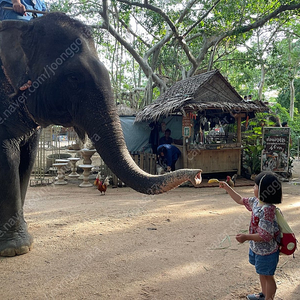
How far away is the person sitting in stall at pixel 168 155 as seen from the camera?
31.6ft

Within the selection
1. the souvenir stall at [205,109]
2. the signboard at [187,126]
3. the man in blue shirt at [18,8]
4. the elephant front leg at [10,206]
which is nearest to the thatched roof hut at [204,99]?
the souvenir stall at [205,109]

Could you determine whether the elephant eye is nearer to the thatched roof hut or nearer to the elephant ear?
the elephant ear

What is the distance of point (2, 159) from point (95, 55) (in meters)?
1.64

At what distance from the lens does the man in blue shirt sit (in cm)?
331

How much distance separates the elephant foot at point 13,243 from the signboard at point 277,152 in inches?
334

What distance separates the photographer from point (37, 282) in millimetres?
3102

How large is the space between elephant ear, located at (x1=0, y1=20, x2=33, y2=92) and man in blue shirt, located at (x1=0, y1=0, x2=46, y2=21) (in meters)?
0.30

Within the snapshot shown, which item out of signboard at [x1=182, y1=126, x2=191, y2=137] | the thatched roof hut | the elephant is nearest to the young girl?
the elephant

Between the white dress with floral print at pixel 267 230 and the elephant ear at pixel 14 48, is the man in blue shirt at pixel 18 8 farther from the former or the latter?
the white dress with floral print at pixel 267 230

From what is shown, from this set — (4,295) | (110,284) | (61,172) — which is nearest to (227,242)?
(110,284)

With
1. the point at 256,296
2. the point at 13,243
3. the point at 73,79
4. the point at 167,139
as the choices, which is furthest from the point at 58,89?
the point at 167,139

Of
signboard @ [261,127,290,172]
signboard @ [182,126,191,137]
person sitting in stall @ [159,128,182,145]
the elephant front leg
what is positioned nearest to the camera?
the elephant front leg

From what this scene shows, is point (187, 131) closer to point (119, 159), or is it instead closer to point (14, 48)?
point (14, 48)

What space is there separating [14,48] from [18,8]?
21.2 inches
